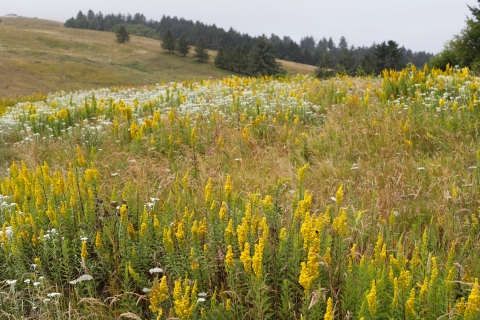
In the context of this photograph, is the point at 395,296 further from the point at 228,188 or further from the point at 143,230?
the point at 143,230

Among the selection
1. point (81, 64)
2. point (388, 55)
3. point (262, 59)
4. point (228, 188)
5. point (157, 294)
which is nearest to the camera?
point (157, 294)

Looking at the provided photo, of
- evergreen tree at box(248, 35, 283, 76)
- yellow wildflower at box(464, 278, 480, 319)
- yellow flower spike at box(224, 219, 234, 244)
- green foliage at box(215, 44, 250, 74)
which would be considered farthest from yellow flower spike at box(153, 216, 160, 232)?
green foliage at box(215, 44, 250, 74)

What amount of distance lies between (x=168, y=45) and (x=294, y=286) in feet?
258

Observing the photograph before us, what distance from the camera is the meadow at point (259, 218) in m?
1.96

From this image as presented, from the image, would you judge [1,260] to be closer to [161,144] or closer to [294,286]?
[294,286]

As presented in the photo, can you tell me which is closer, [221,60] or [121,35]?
[221,60]

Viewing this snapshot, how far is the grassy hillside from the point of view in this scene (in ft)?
139

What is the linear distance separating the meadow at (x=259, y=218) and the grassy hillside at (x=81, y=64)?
30374 millimetres

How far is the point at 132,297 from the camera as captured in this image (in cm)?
235

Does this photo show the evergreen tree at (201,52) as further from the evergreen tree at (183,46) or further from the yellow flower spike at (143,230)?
the yellow flower spike at (143,230)

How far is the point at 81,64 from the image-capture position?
177 ft

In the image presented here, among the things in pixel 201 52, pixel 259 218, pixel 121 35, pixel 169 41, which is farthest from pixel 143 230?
pixel 121 35

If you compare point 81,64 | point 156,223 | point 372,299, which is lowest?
point 156,223

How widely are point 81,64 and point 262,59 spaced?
2620cm
